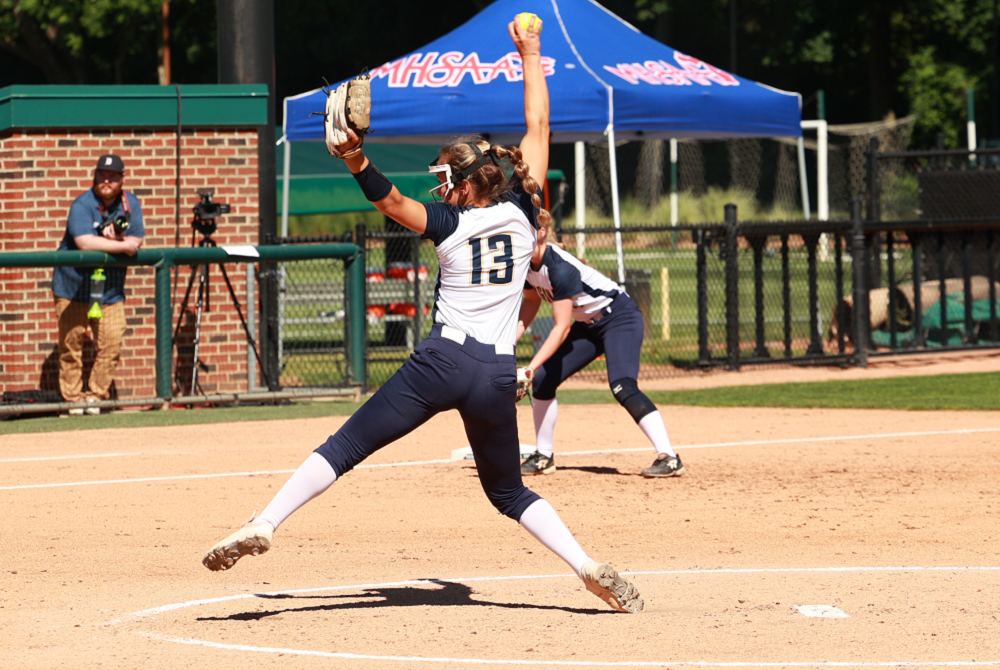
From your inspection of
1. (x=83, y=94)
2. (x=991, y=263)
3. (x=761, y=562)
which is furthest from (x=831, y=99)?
(x=761, y=562)

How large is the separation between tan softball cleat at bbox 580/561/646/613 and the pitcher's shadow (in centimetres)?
12

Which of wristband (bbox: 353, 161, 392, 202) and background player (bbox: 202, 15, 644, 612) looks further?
background player (bbox: 202, 15, 644, 612)

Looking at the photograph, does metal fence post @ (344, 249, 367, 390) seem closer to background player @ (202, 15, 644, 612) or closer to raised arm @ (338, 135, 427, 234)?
background player @ (202, 15, 644, 612)

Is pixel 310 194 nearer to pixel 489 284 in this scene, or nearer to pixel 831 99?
pixel 489 284

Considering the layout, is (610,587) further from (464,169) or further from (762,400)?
(762,400)

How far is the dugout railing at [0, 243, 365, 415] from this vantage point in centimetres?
1121

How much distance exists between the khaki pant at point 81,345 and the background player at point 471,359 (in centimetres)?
695

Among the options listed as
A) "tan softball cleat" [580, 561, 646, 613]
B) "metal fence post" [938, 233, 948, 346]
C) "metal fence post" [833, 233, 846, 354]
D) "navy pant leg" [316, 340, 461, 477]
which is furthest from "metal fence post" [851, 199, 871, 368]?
"navy pant leg" [316, 340, 461, 477]

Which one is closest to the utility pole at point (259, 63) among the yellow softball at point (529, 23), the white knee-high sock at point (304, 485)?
the yellow softball at point (529, 23)

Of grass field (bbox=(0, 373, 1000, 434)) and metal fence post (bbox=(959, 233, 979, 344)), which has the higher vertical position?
metal fence post (bbox=(959, 233, 979, 344))

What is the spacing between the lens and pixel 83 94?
1224 centimetres

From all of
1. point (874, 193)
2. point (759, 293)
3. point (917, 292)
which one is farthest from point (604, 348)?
point (874, 193)

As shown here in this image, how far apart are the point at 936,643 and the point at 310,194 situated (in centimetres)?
2263

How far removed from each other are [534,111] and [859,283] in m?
10.2
